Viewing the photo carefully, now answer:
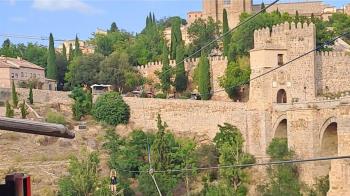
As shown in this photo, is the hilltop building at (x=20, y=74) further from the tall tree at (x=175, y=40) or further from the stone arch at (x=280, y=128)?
the stone arch at (x=280, y=128)

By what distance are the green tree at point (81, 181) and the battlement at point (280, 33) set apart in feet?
24.8

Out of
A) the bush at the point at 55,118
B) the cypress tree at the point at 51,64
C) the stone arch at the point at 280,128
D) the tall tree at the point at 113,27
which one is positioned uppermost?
the tall tree at the point at 113,27

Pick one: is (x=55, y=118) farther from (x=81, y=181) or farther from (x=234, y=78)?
(x=81, y=181)

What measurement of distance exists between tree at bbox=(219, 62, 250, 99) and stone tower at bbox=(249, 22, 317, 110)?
2613mm

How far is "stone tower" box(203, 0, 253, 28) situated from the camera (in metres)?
52.1

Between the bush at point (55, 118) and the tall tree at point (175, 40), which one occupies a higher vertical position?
the tall tree at point (175, 40)

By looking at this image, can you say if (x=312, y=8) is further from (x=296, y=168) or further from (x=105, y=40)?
(x=296, y=168)

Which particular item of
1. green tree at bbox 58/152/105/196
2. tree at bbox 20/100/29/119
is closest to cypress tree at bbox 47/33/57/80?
tree at bbox 20/100/29/119

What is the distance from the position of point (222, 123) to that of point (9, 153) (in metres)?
8.24

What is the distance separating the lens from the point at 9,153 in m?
31.0

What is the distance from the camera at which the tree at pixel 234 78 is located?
31.7 m

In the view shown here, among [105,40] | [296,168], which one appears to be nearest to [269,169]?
[296,168]

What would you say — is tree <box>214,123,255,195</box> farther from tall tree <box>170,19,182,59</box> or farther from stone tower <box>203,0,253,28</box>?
stone tower <box>203,0,253,28</box>

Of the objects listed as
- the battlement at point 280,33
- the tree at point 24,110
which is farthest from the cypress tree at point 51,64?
the battlement at point 280,33
